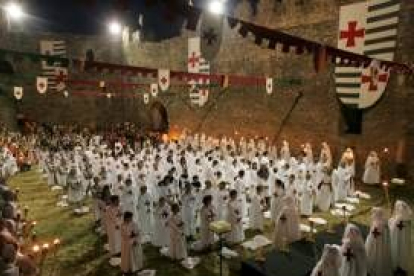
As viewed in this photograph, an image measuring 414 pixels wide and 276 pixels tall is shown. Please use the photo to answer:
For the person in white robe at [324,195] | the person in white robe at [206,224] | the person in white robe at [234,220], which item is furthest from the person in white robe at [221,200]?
the person in white robe at [324,195]

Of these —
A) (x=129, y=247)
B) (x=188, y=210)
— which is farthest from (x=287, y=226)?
(x=129, y=247)

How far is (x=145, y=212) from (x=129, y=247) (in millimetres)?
1868

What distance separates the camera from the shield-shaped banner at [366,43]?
13.5m

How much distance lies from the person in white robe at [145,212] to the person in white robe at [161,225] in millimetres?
421

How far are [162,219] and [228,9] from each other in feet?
48.6

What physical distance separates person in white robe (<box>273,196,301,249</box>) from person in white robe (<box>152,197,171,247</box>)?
8.14 feet

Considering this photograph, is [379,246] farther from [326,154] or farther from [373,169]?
[326,154]

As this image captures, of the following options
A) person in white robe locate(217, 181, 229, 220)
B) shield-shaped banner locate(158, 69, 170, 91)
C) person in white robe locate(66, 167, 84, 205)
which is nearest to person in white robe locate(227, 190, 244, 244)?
person in white robe locate(217, 181, 229, 220)

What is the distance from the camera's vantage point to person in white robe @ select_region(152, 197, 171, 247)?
8648 millimetres

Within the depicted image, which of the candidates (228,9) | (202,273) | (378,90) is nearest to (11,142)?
(228,9)

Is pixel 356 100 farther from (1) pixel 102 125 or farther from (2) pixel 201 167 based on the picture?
(1) pixel 102 125

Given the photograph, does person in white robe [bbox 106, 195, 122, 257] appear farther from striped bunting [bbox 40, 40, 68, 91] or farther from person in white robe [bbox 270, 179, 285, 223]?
striped bunting [bbox 40, 40, 68, 91]

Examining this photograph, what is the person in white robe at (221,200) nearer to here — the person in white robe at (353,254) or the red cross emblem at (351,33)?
the person in white robe at (353,254)

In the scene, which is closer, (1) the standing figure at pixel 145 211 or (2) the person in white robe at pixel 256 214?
(1) the standing figure at pixel 145 211
